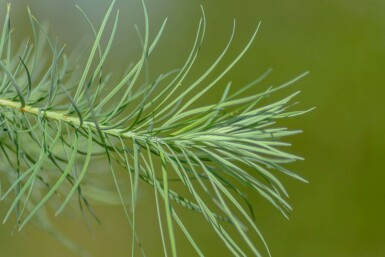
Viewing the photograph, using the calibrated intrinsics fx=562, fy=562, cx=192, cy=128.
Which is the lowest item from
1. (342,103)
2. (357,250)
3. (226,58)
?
(357,250)

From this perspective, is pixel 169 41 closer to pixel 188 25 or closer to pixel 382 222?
pixel 188 25

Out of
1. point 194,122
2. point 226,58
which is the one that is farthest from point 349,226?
point 194,122

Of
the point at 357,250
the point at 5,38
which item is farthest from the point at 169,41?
the point at 5,38

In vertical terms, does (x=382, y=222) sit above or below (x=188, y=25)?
below

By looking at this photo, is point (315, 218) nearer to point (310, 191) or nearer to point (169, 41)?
point (310, 191)

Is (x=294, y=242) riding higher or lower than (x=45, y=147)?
lower

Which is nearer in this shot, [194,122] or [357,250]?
[194,122]
